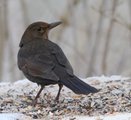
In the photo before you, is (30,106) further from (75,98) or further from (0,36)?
(0,36)

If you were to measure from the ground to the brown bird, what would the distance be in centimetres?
14

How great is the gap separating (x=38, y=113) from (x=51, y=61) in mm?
588

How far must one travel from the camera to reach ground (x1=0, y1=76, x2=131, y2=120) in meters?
4.62

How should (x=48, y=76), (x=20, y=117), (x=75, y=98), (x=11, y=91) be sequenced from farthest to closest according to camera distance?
(x=11, y=91)
(x=75, y=98)
(x=48, y=76)
(x=20, y=117)

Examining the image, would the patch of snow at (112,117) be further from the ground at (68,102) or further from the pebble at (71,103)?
the pebble at (71,103)

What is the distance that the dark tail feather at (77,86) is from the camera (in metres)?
4.74

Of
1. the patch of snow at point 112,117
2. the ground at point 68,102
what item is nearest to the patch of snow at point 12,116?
the ground at point 68,102

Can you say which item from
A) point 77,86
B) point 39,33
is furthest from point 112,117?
point 39,33

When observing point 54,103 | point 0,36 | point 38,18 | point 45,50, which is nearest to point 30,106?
point 54,103

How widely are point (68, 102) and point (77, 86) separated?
34cm

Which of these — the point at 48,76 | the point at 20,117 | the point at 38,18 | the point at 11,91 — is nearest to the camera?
the point at 20,117

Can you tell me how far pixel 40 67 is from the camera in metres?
5.04

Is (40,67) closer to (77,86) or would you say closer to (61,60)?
(61,60)

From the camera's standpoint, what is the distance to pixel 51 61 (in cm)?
511
